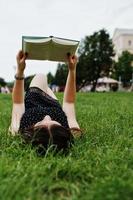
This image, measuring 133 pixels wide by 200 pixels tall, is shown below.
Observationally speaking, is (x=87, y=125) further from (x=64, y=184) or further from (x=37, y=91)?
(x=64, y=184)

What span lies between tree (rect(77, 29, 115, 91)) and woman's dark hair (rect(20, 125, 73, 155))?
8006cm

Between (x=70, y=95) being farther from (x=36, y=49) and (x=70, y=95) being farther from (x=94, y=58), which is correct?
(x=94, y=58)

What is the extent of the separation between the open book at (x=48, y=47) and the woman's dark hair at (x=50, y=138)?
1221mm

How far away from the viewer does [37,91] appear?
7832mm

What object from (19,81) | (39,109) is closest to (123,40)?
(19,81)

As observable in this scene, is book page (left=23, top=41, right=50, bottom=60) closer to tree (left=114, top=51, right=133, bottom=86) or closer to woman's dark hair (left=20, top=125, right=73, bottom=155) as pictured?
woman's dark hair (left=20, top=125, right=73, bottom=155)

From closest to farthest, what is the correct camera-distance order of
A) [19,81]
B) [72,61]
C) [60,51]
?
1. [60,51]
2. [19,81]
3. [72,61]

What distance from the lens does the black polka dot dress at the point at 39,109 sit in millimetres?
6754

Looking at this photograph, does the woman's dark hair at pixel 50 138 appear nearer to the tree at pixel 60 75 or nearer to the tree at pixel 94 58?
the tree at pixel 94 58

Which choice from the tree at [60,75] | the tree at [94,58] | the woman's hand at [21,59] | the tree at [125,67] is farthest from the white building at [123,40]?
the woman's hand at [21,59]

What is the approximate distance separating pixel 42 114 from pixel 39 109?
0.44 feet

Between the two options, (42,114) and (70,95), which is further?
(70,95)

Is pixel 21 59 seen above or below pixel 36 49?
below

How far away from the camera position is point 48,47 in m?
6.72
